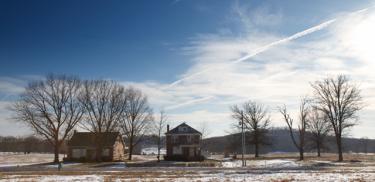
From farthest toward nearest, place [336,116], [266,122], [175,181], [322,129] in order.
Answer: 1. [322,129]
2. [266,122]
3. [336,116]
4. [175,181]

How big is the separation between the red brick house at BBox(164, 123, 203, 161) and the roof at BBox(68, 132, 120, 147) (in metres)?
10.7

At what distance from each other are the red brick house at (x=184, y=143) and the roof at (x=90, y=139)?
35.0 feet

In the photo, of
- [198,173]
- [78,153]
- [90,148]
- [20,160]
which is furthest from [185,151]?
[198,173]

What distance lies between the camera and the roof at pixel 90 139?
2891 inches

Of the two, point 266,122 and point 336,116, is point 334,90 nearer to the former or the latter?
point 336,116

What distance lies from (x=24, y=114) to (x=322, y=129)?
216ft

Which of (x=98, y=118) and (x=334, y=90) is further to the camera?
(x=98, y=118)

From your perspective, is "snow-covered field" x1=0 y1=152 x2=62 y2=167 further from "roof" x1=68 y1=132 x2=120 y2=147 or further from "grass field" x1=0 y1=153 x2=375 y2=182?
"grass field" x1=0 y1=153 x2=375 y2=182

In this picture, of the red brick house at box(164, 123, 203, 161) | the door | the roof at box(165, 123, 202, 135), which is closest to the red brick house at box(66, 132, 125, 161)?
the red brick house at box(164, 123, 203, 161)

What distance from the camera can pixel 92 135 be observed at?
73.9 m

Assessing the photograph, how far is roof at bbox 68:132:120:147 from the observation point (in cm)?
7344

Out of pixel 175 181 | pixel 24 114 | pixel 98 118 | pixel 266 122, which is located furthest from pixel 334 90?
pixel 24 114

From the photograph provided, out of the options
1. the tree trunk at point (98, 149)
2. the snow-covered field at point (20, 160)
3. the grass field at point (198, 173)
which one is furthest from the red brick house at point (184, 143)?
the grass field at point (198, 173)

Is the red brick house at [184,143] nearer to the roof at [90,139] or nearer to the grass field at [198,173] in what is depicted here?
the roof at [90,139]
